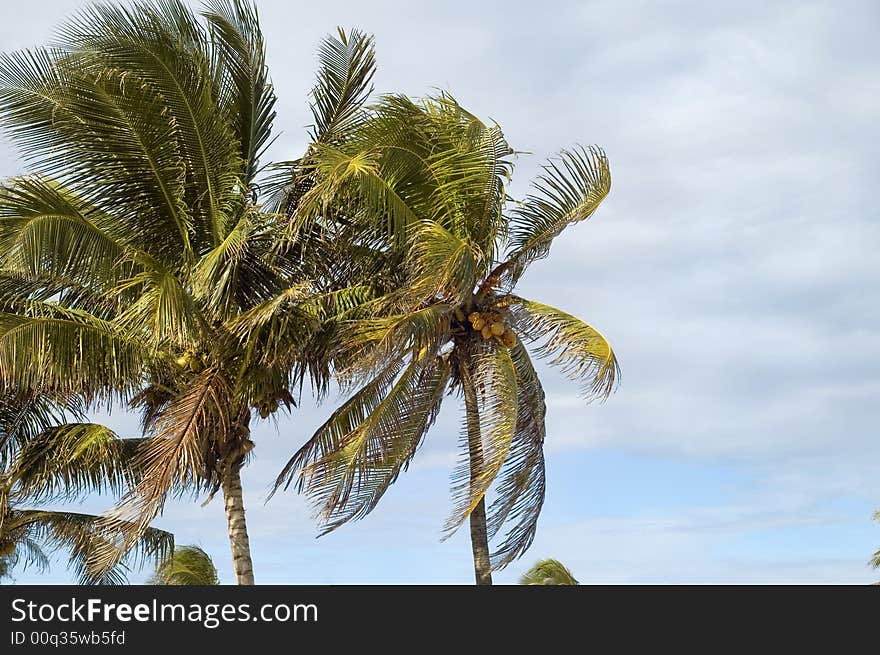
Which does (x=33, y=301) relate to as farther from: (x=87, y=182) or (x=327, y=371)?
(x=327, y=371)

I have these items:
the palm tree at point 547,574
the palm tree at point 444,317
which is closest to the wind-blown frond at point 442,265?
the palm tree at point 444,317

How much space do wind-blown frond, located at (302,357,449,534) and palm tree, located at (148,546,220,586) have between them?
8.50m

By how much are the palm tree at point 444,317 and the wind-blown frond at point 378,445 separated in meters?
0.02

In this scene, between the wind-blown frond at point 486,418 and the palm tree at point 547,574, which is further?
the palm tree at point 547,574

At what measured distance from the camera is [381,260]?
56.0 ft

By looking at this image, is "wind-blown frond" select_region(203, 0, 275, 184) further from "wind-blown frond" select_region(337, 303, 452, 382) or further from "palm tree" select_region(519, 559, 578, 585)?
"palm tree" select_region(519, 559, 578, 585)

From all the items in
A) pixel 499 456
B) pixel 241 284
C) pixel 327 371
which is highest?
pixel 241 284

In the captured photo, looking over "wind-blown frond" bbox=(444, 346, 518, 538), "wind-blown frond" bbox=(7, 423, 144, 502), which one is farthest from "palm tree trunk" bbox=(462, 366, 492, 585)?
"wind-blown frond" bbox=(7, 423, 144, 502)

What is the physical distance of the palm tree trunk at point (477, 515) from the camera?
50.9ft

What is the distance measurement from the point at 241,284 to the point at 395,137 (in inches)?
118

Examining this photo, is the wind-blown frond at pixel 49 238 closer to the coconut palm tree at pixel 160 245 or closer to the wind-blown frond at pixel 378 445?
the coconut palm tree at pixel 160 245

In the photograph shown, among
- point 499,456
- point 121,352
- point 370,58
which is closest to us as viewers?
point 499,456
